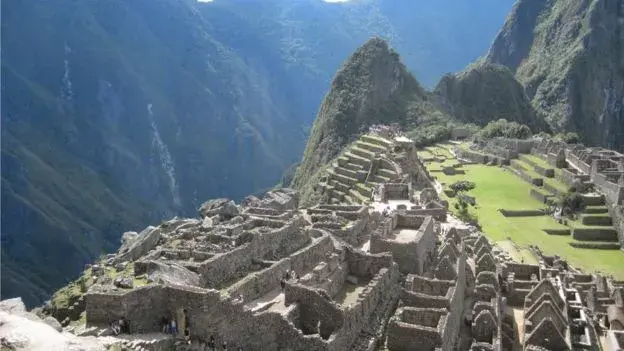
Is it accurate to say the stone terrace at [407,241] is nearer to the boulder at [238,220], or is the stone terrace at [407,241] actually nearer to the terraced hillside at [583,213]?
the boulder at [238,220]

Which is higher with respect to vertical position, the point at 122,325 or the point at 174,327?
the point at 122,325

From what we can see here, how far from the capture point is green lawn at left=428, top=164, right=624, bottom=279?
2132 inches

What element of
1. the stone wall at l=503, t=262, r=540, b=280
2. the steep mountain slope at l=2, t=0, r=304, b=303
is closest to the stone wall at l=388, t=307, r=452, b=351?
the stone wall at l=503, t=262, r=540, b=280

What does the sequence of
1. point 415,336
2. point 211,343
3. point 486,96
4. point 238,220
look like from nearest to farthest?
point 211,343, point 415,336, point 238,220, point 486,96

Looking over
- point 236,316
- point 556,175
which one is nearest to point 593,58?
point 556,175

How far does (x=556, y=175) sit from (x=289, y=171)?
50.8 metres

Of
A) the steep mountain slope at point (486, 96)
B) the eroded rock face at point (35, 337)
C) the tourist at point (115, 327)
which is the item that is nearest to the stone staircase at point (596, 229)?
the tourist at point (115, 327)

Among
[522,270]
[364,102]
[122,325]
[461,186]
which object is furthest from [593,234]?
[364,102]

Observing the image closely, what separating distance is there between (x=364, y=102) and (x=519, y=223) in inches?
2458

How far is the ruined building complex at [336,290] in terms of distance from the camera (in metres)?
18.0

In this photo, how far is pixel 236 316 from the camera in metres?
18.6

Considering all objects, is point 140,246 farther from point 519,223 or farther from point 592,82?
point 592,82

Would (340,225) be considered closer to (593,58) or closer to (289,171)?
(289,171)

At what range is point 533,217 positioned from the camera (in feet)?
216
